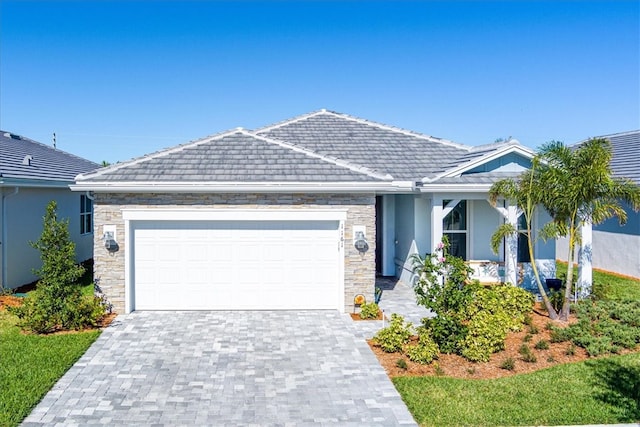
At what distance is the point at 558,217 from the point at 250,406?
28.6 ft

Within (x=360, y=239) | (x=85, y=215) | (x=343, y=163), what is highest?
(x=343, y=163)

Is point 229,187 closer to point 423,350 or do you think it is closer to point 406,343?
point 406,343

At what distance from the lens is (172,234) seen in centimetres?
1229

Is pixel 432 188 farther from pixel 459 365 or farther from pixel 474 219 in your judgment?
pixel 459 365

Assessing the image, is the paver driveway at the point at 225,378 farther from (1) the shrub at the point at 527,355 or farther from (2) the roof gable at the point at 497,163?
(2) the roof gable at the point at 497,163

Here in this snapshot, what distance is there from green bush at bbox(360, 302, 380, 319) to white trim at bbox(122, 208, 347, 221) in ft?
7.42

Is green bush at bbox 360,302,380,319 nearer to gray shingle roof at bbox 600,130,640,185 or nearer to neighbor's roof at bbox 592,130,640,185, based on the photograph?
gray shingle roof at bbox 600,130,640,185

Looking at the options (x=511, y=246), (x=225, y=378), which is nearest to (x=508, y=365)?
(x=225, y=378)

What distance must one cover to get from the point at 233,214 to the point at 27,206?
26.2 feet

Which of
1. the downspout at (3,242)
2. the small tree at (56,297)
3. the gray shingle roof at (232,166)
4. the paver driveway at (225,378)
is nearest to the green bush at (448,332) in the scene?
the paver driveway at (225,378)

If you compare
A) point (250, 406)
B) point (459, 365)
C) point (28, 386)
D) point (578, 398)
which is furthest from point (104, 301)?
point (578, 398)

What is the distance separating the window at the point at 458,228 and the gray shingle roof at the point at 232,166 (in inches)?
169

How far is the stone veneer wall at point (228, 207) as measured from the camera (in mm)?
12023

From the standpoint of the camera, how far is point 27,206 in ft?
51.1
